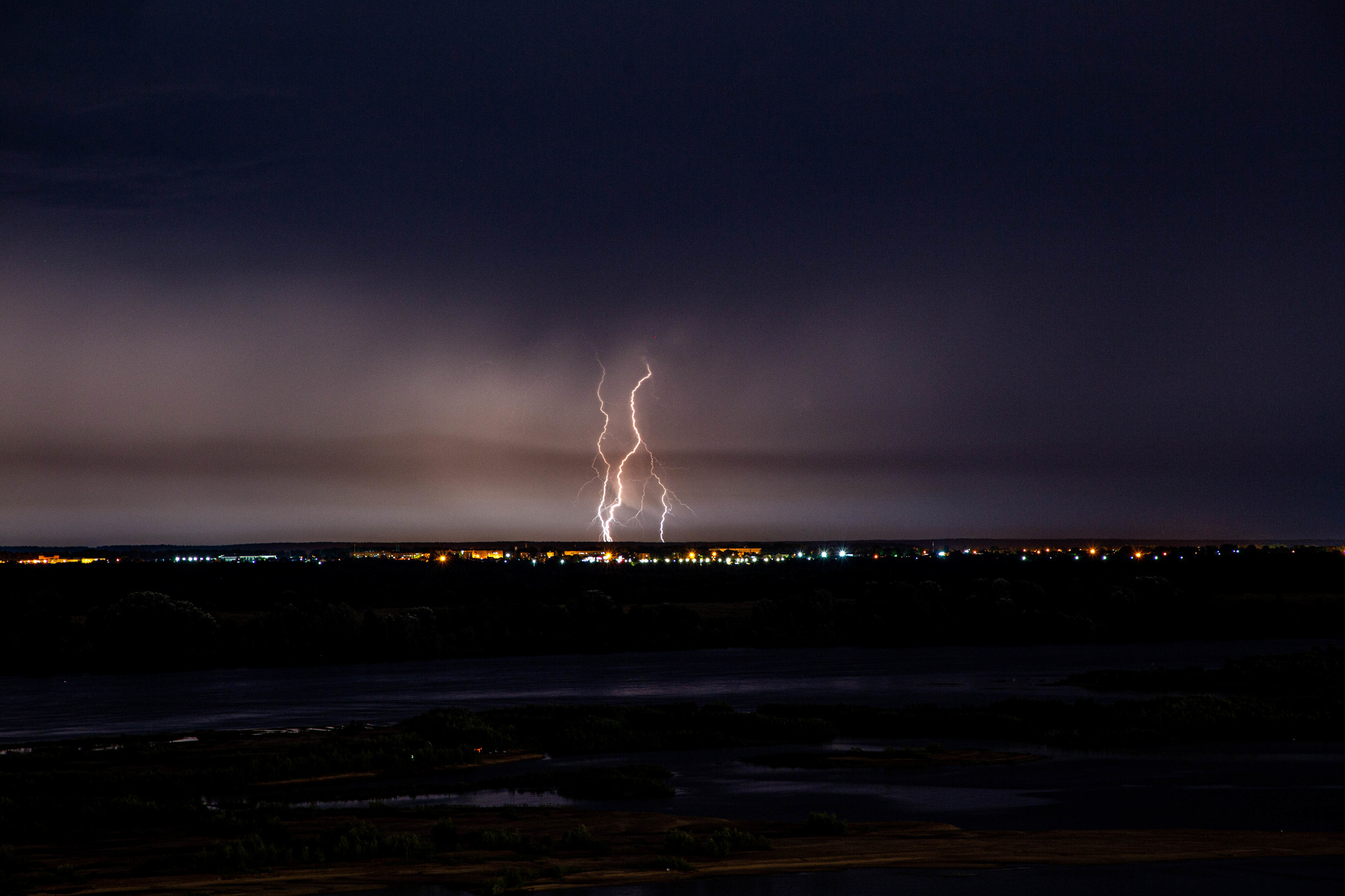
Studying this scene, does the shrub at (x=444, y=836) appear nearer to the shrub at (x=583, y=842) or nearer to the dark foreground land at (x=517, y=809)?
the dark foreground land at (x=517, y=809)

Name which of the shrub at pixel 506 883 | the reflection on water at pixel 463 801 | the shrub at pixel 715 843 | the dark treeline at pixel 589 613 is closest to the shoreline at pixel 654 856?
the shrub at pixel 506 883

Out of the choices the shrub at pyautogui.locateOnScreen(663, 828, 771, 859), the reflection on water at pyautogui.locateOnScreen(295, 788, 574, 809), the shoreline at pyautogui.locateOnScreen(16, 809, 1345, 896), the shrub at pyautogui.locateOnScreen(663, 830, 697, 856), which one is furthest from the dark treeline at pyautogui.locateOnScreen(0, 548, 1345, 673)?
the shrub at pyautogui.locateOnScreen(663, 828, 771, 859)

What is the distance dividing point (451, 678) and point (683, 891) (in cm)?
3936

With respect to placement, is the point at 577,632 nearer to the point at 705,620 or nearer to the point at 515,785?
the point at 705,620

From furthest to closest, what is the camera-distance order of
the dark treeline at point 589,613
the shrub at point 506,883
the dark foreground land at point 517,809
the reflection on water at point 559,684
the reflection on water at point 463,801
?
1. the dark treeline at point 589,613
2. the reflection on water at point 559,684
3. the reflection on water at point 463,801
4. the dark foreground land at point 517,809
5. the shrub at point 506,883

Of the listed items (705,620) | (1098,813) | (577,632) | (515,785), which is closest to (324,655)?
(577,632)

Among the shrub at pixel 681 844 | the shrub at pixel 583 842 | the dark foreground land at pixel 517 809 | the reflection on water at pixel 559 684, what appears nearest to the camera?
the dark foreground land at pixel 517 809

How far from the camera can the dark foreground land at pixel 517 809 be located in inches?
776

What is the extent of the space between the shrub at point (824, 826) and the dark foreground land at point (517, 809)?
0.04m

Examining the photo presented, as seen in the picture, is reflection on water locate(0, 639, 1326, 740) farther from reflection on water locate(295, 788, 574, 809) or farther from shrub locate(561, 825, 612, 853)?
shrub locate(561, 825, 612, 853)

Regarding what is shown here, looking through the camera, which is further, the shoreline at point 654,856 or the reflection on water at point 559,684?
the reflection on water at point 559,684

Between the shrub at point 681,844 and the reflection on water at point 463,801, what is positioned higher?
the shrub at point 681,844

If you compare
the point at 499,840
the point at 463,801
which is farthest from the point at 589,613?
the point at 499,840

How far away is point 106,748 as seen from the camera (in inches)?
1319
